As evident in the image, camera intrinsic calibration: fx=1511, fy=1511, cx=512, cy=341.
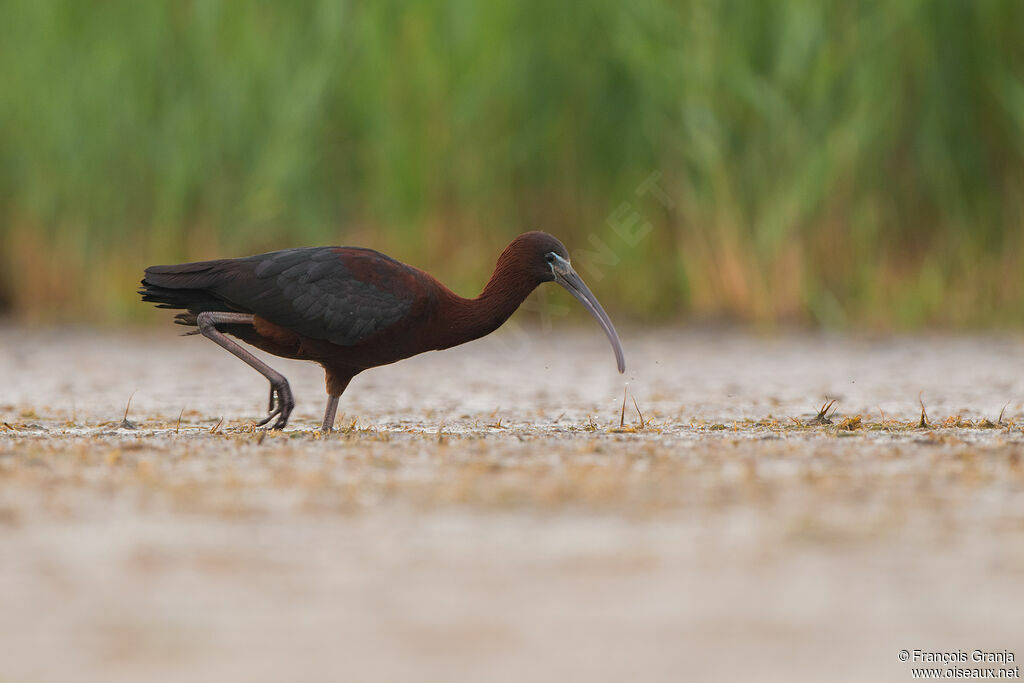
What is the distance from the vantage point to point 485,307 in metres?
6.11

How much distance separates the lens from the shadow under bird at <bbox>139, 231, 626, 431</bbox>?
5777mm

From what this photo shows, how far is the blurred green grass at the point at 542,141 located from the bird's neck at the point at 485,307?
3380 mm

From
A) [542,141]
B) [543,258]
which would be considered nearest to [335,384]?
[543,258]

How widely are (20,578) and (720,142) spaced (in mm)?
6925

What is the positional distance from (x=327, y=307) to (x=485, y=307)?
2.27 ft

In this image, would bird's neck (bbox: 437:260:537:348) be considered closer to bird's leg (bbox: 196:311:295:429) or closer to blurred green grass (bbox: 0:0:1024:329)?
bird's leg (bbox: 196:311:295:429)

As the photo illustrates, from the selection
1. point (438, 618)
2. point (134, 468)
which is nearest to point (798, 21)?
point (134, 468)

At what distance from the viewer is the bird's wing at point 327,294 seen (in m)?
5.75

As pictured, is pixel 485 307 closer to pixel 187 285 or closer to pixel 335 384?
pixel 335 384

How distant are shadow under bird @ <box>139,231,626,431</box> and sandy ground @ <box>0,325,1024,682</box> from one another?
1.05 feet

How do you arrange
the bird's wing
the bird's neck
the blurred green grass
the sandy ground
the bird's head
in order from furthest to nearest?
1. the blurred green grass
2. the bird's head
3. the bird's neck
4. the bird's wing
5. the sandy ground

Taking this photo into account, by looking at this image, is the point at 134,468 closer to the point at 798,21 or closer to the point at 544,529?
the point at 544,529

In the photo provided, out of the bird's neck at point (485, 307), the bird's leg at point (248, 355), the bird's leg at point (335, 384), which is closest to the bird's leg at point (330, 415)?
the bird's leg at point (335, 384)

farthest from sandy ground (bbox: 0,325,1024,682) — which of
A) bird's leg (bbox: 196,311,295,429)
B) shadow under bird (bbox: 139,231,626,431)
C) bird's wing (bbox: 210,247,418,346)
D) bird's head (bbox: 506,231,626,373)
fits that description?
bird's head (bbox: 506,231,626,373)
